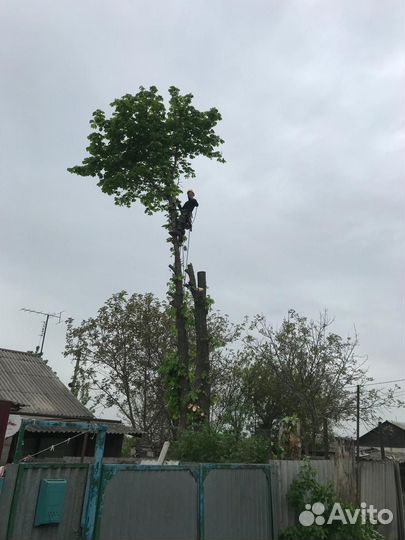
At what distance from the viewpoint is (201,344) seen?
10500mm

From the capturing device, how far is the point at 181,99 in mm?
12258

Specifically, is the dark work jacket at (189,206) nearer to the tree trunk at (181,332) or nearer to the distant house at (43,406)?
the tree trunk at (181,332)

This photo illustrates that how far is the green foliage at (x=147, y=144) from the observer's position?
11.8 meters

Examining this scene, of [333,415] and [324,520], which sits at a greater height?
[333,415]

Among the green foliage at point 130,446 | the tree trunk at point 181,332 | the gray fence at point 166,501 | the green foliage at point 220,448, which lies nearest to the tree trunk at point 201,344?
the tree trunk at point 181,332

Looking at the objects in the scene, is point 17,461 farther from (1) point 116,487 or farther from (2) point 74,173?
(2) point 74,173

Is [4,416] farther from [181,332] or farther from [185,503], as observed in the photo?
[181,332]

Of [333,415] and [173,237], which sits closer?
[173,237]

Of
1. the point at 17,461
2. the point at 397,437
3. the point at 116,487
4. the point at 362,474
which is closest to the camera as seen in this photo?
the point at 17,461

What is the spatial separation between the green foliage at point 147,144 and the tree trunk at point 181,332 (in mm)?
1462

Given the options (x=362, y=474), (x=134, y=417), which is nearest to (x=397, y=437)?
(x=134, y=417)

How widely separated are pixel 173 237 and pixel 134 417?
19872 mm

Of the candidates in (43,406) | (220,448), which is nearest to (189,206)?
(220,448)

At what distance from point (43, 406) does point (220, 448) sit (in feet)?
40.3
